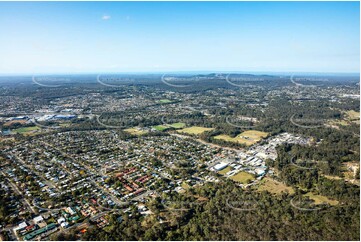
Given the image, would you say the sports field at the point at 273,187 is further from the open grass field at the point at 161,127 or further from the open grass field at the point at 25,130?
the open grass field at the point at 25,130

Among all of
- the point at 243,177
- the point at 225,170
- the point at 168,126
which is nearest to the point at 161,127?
the point at 168,126

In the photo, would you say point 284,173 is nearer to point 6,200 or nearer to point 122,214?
point 122,214

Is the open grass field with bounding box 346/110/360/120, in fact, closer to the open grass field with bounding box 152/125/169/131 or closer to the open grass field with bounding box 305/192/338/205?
the open grass field with bounding box 152/125/169/131

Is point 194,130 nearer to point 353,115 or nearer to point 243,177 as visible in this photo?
point 243,177

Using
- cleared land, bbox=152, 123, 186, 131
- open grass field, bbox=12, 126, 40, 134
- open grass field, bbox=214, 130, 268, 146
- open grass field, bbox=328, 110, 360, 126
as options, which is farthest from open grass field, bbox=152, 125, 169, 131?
open grass field, bbox=328, 110, 360, 126

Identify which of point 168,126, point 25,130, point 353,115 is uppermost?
point 353,115

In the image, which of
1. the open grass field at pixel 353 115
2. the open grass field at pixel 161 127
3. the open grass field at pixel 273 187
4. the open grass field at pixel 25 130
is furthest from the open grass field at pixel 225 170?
the open grass field at pixel 353 115
